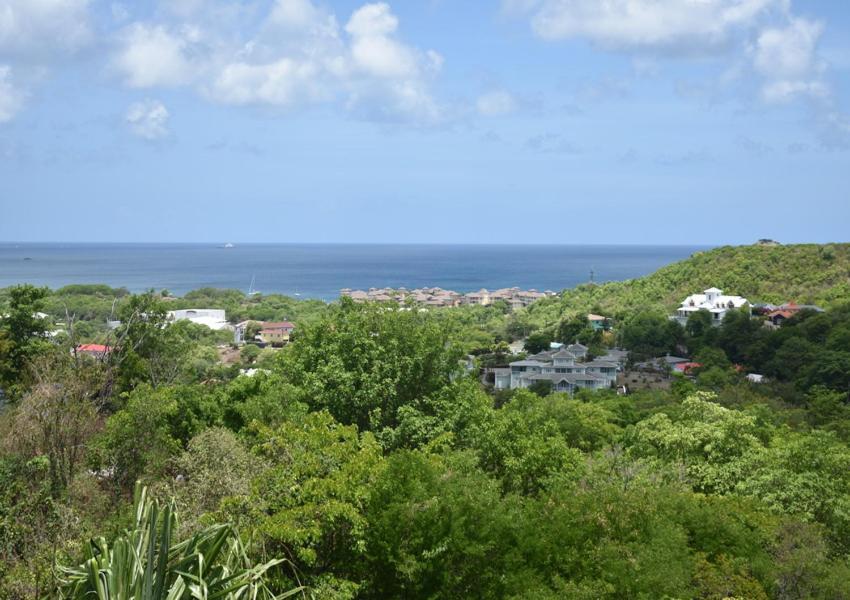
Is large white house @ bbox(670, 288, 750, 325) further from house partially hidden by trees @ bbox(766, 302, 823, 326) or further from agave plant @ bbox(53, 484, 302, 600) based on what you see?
agave plant @ bbox(53, 484, 302, 600)

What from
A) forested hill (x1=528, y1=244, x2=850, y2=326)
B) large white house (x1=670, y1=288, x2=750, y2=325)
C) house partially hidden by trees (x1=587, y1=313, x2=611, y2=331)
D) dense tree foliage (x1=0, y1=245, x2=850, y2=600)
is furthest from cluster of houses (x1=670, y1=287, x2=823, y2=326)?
dense tree foliage (x1=0, y1=245, x2=850, y2=600)

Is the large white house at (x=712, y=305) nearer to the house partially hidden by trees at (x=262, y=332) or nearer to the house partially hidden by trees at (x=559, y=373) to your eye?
the house partially hidden by trees at (x=559, y=373)

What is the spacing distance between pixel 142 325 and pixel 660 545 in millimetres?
19382

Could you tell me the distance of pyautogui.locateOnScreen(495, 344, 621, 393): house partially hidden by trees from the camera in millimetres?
48375

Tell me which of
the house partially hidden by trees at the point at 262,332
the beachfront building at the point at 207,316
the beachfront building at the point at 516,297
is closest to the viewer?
the house partially hidden by trees at the point at 262,332

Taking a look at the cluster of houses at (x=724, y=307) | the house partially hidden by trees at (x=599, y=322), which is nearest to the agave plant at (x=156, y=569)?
the cluster of houses at (x=724, y=307)

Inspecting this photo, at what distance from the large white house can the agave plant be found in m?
60.9

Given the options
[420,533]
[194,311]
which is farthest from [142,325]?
[194,311]

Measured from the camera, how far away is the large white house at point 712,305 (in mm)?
66562

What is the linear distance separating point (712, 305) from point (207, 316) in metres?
44.4

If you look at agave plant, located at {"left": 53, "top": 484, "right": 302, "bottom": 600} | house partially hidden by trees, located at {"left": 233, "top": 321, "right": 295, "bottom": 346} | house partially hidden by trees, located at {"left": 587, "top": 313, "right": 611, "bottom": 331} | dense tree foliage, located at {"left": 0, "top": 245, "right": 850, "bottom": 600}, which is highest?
agave plant, located at {"left": 53, "top": 484, "right": 302, "bottom": 600}

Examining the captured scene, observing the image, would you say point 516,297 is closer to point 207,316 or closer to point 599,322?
point 599,322

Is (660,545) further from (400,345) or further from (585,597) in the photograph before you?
(400,345)

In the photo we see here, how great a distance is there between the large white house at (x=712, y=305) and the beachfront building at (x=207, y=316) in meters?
38.2
